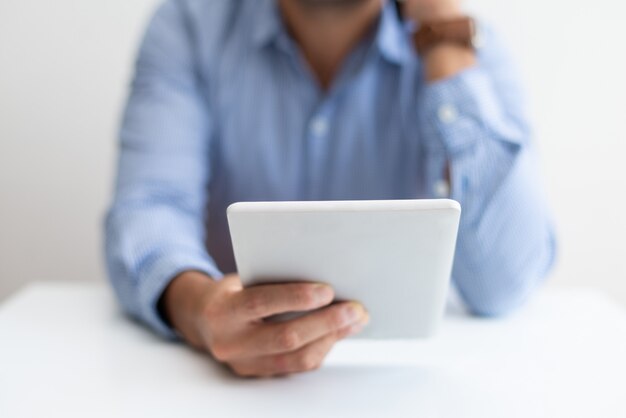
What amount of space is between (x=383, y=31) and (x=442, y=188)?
33 centimetres

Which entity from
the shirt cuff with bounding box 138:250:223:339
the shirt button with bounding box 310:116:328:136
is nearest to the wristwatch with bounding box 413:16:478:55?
the shirt button with bounding box 310:116:328:136

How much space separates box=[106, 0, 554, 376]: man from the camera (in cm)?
98

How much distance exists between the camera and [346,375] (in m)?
0.76

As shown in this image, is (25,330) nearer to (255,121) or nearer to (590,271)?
(255,121)

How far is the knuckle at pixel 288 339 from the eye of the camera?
71 cm

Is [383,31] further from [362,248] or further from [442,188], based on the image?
[362,248]

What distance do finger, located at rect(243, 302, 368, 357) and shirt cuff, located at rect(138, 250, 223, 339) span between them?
215 mm

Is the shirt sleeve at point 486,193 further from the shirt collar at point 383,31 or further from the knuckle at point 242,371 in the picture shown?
the knuckle at point 242,371

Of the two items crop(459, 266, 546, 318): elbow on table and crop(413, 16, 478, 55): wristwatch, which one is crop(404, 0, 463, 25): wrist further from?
crop(459, 266, 546, 318): elbow on table

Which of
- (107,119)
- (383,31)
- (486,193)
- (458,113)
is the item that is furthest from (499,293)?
(107,119)

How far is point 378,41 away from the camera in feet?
3.93

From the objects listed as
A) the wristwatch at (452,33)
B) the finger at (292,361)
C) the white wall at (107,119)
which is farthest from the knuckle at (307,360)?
the white wall at (107,119)

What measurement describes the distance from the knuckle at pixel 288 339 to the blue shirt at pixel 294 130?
34 cm

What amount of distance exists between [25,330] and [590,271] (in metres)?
1.50
